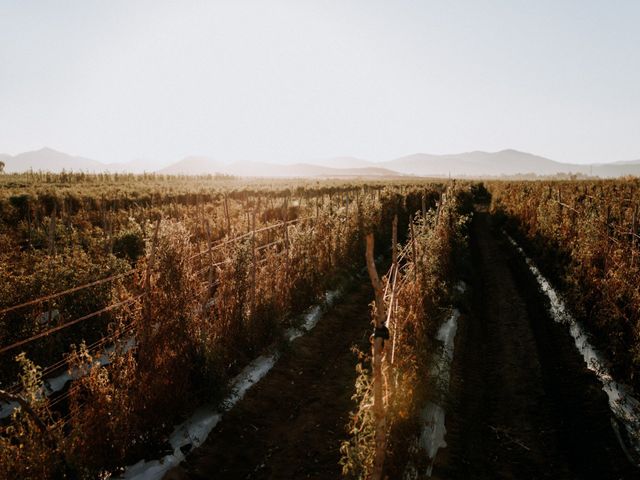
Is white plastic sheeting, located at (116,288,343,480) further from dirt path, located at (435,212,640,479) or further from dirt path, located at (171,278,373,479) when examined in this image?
dirt path, located at (435,212,640,479)

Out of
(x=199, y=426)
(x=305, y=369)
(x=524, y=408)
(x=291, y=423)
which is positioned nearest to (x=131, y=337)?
(x=199, y=426)

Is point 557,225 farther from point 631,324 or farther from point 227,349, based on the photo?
point 227,349

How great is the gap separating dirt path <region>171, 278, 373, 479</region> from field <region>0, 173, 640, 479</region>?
1.1 inches

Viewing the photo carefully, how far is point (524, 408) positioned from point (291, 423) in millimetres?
3731

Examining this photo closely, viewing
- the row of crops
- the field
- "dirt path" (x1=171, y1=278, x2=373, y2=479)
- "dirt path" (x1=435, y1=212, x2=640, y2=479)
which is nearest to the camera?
the row of crops

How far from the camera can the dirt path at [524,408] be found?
5605 mm

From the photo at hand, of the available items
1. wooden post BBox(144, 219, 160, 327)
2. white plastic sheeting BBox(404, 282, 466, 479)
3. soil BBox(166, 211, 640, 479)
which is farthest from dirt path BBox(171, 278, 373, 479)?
wooden post BBox(144, 219, 160, 327)

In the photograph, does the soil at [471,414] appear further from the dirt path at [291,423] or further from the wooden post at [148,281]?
the wooden post at [148,281]

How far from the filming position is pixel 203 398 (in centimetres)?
657

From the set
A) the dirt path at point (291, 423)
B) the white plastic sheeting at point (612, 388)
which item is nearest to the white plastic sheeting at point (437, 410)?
the dirt path at point (291, 423)

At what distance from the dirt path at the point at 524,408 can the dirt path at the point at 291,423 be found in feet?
5.33

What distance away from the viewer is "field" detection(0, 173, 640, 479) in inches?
198

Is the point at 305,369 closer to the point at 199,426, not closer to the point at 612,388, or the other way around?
the point at 199,426

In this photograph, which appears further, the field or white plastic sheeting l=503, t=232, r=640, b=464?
white plastic sheeting l=503, t=232, r=640, b=464
